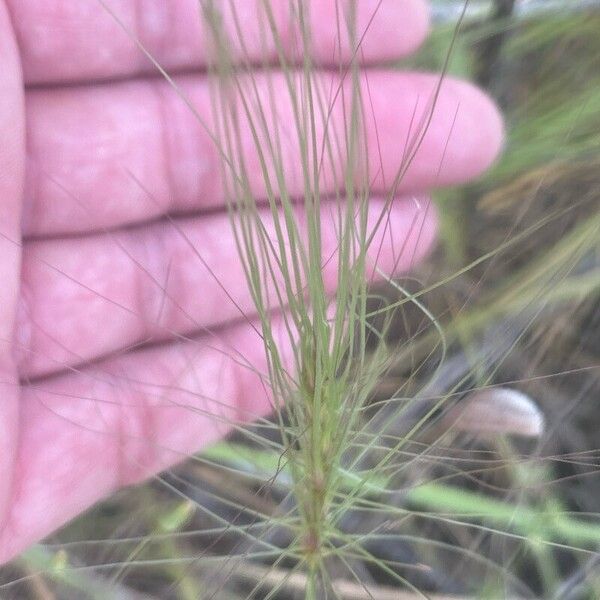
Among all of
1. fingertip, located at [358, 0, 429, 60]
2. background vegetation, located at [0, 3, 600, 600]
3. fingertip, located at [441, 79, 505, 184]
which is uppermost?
fingertip, located at [358, 0, 429, 60]

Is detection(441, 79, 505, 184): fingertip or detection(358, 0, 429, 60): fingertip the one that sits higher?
detection(358, 0, 429, 60): fingertip

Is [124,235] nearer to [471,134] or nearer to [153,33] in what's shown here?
[153,33]

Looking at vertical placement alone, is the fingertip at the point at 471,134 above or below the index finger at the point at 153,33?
below

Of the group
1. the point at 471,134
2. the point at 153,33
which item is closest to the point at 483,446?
the point at 471,134

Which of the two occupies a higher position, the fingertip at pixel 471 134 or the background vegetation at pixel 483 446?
the fingertip at pixel 471 134

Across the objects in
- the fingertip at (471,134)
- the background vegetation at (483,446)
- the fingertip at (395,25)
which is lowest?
the background vegetation at (483,446)

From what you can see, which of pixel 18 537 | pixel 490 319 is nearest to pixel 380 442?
pixel 490 319

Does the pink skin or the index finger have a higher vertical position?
the index finger
